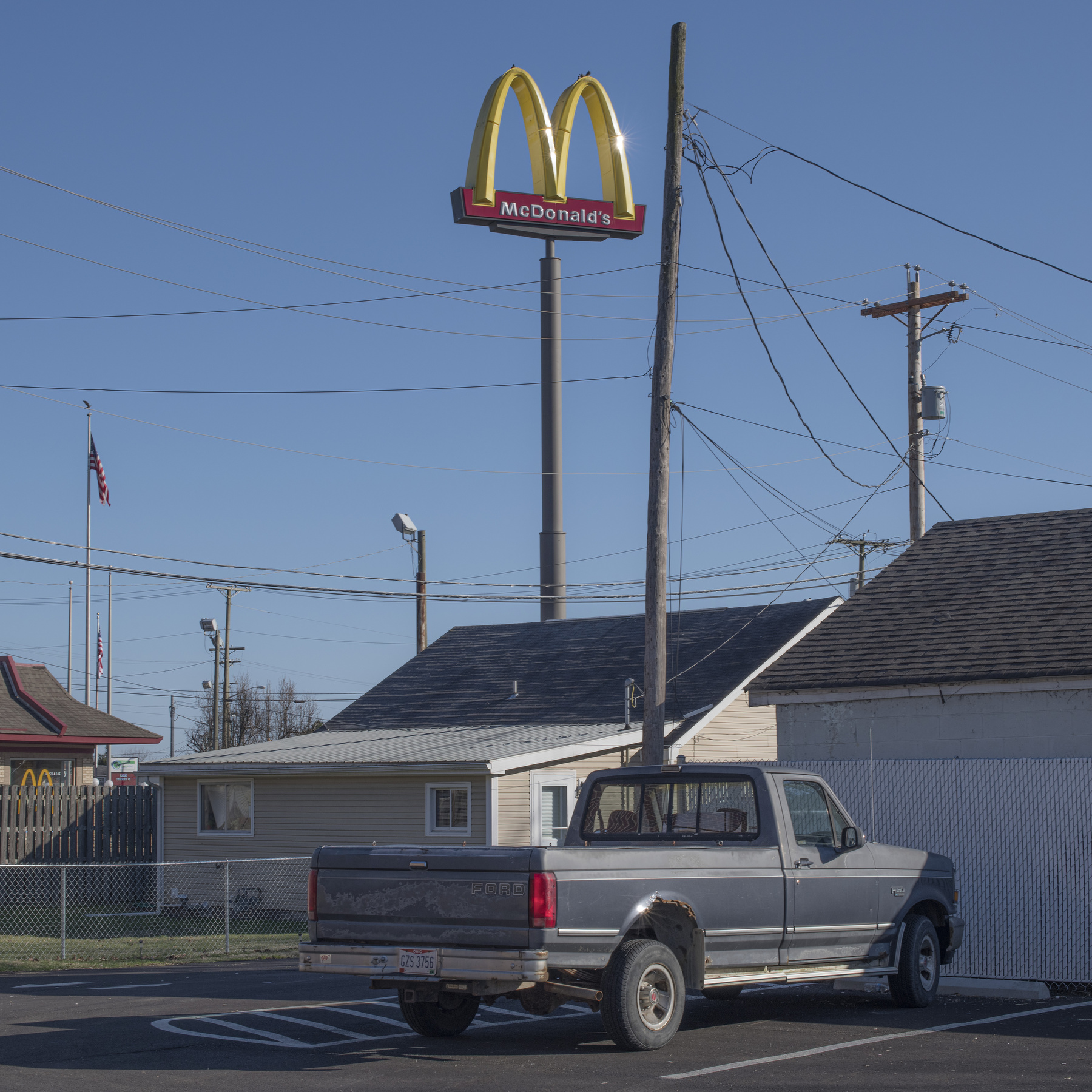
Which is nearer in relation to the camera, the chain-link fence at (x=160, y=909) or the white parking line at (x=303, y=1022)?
the white parking line at (x=303, y=1022)

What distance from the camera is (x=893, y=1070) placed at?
8.72m

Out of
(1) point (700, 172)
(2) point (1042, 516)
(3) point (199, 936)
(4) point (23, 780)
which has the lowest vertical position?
(3) point (199, 936)

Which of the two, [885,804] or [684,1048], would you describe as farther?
[885,804]

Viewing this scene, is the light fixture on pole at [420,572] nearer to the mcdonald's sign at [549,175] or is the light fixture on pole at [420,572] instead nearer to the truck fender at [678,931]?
the mcdonald's sign at [549,175]

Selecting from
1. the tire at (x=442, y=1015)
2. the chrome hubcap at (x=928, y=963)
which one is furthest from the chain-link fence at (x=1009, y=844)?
the tire at (x=442, y=1015)

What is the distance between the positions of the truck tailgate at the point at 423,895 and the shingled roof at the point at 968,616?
8023 mm

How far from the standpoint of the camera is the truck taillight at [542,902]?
29.1ft

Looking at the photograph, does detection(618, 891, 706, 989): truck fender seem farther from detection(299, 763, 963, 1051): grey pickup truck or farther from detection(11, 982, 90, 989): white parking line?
detection(11, 982, 90, 989): white parking line

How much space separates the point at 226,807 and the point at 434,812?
179 inches

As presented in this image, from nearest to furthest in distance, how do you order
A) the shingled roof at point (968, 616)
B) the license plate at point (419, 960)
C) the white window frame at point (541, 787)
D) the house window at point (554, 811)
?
the license plate at point (419, 960) < the shingled roof at point (968, 616) < the white window frame at point (541, 787) < the house window at point (554, 811)

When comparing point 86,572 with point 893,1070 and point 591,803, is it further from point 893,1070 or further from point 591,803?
point 893,1070

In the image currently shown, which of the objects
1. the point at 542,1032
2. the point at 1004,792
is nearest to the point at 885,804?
the point at 1004,792

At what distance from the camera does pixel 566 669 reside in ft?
94.9

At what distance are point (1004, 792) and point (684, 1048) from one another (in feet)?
15.9
